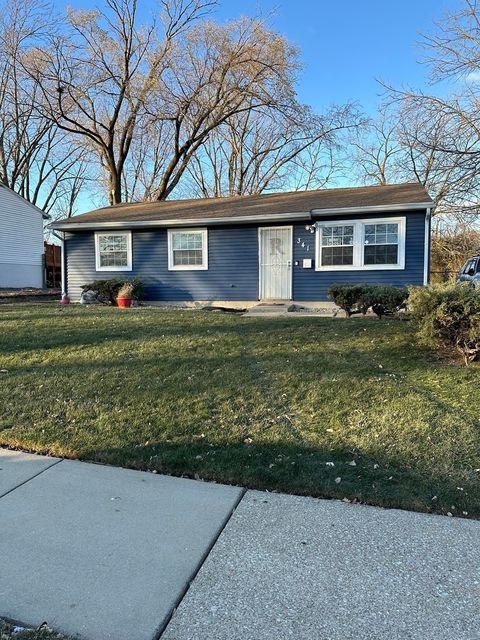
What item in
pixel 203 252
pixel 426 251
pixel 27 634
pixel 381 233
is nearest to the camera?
pixel 27 634

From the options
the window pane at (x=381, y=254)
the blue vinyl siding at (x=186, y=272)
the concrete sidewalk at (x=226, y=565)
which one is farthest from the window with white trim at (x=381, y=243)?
the concrete sidewalk at (x=226, y=565)

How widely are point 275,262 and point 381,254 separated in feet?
9.45

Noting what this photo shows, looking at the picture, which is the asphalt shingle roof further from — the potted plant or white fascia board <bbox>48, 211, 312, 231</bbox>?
the potted plant

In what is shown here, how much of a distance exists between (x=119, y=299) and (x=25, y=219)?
1499cm

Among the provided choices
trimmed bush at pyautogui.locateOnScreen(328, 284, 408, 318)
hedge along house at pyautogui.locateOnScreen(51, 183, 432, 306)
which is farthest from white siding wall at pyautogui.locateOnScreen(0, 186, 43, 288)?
trimmed bush at pyautogui.locateOnScreen(328, 284, 408, 318)

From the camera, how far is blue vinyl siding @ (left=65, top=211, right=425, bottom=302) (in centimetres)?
1201

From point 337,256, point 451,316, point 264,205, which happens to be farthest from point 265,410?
point 264,205

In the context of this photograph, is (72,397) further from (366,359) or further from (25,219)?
(25,219)

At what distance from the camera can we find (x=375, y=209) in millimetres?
11750

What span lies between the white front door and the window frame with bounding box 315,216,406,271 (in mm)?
826

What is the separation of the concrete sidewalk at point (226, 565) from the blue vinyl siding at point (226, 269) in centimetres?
995

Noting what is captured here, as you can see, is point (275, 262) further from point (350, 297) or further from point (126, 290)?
point (126, 290)

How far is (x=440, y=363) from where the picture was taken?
5.86 metres

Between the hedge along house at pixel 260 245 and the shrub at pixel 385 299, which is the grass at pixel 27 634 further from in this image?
the hedge along house at pixel 260 245
